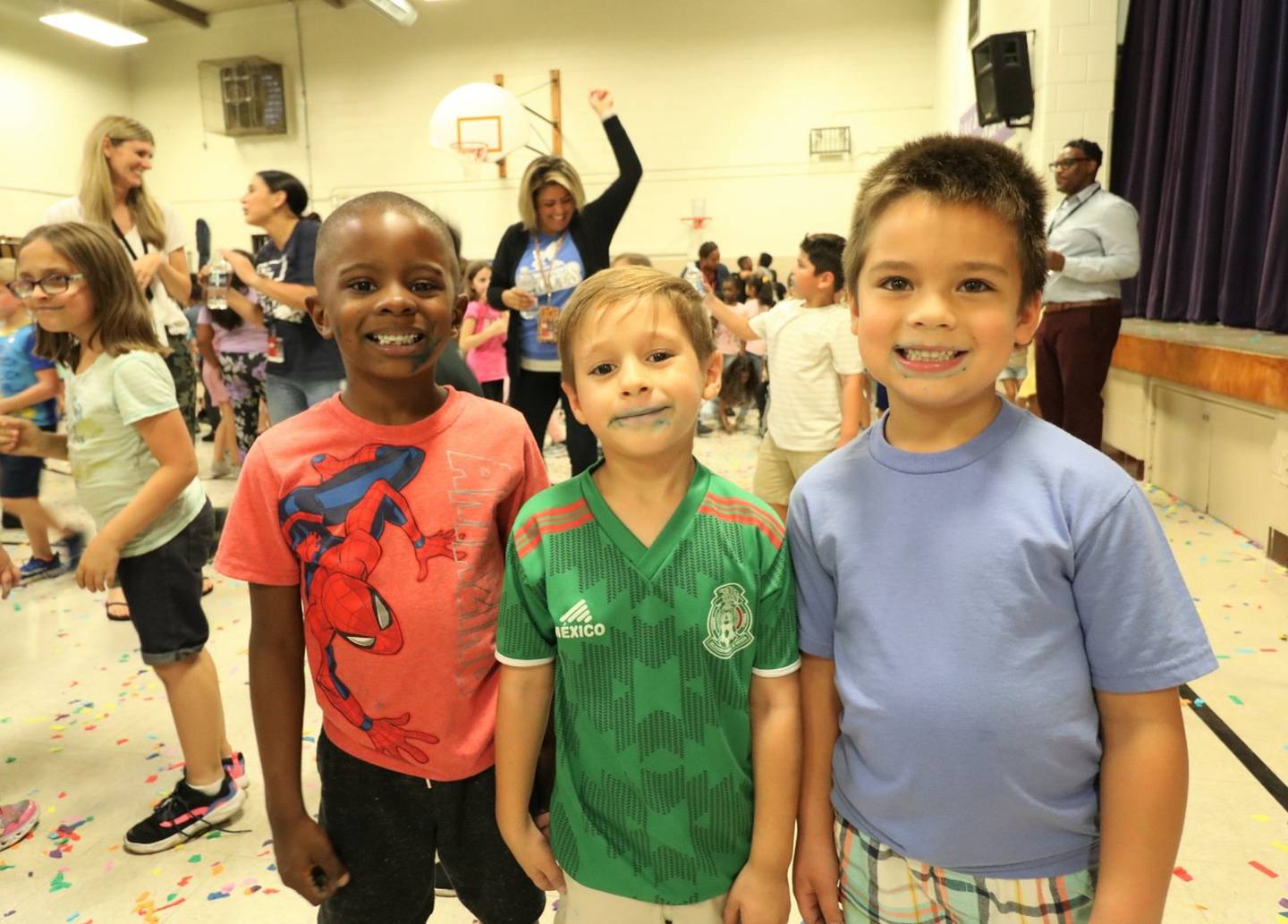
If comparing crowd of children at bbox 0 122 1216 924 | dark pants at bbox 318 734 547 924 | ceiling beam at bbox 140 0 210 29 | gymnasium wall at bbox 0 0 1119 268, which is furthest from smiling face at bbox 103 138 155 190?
ceiling beam at bbox 140 0 210 29

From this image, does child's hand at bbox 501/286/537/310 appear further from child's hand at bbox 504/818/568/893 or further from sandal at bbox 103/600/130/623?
child's hand at bbox 504/818/568/893

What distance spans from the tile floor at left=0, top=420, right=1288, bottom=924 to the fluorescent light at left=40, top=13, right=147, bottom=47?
8.63m

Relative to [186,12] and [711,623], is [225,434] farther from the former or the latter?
[186,12]

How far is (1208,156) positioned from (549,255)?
412 centimetres

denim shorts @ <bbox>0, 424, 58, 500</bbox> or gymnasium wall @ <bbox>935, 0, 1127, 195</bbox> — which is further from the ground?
gymnasium wall @ <bbox>935, 0, 1127, 195</bbox>

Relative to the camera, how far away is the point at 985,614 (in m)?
0.85

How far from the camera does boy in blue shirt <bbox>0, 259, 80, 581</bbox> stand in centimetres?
296

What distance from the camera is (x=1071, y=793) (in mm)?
866

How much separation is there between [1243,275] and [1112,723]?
5.08m

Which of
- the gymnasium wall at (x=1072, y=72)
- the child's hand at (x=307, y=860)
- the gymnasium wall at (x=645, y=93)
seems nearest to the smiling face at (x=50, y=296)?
the child's hand at (x=307, y=860)

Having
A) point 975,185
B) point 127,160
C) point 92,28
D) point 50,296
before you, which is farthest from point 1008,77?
point 92,28

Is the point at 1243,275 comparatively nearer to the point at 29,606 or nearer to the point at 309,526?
the point at 309,526

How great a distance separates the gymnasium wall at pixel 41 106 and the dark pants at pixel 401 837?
11.9 metres

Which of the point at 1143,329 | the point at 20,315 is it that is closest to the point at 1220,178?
the point at 1143,329
